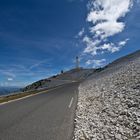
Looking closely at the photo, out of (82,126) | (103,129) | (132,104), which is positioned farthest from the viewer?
(132,104)

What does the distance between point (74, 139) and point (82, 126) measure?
1.74 m

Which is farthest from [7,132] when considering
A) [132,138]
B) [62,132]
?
[132,138]

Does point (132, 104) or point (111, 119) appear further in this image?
point (132, 104)

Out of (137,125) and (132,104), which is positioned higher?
(132,104)

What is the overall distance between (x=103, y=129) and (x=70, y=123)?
167 cm

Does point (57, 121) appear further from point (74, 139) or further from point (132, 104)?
point (132, 104)

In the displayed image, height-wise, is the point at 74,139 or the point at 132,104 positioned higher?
the point at 132,104

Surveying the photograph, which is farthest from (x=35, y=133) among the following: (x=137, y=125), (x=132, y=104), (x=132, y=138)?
(x=132, y=104)

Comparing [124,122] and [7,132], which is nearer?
[7,132]

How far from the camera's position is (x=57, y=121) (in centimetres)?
877

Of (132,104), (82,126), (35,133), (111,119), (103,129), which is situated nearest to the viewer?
(35,133)

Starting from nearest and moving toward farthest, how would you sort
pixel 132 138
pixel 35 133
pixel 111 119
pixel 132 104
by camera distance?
pixel 132 138 → pixel 35 133 → pixel 111 119 → pixel 132 104

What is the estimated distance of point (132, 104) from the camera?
1005 centimetres

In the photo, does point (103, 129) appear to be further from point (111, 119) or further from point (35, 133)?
point (35, 133)
